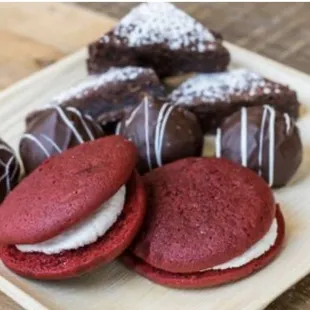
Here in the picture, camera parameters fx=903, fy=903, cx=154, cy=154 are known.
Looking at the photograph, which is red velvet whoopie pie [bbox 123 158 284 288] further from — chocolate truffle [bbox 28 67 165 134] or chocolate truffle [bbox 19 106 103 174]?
chocolate truffle [bbox 28 67 165 134]

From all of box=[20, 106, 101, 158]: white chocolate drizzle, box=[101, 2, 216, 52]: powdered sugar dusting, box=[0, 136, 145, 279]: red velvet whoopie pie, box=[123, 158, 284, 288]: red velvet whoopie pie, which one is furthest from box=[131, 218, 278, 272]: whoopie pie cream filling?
box=[101, 2, 216, 52]: powdered sugar dusting

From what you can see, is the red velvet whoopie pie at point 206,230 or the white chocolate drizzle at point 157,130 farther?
the white chocolate drizzle at point 157,130

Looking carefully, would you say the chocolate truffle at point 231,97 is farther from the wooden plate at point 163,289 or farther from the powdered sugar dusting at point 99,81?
the wooden plate at point 163,289

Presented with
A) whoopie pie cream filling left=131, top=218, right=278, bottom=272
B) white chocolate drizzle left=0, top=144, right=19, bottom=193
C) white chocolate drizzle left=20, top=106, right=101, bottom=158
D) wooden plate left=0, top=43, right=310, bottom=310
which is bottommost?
wooden plate left=0, top=43, right=310, bottom=310

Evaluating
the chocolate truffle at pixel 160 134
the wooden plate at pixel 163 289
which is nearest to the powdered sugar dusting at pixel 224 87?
the chocolate truffle at pixel 160 134

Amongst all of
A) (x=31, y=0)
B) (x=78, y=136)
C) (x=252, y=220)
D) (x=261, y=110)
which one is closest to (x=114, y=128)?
(x=78, y=136)

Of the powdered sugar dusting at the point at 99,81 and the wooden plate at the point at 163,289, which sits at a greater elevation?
the powdered sugar dusting at the point at 99,81

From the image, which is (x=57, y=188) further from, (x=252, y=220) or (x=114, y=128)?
(x=114, y=128)
